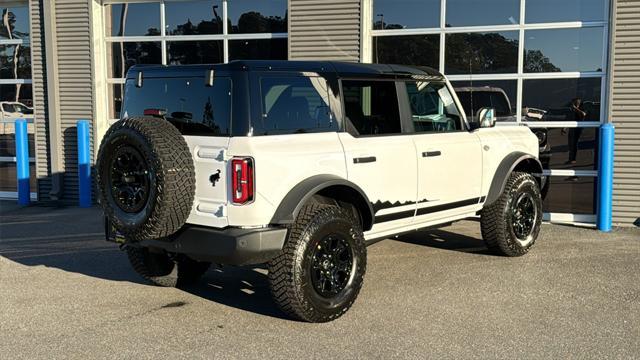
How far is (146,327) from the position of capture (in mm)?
4867

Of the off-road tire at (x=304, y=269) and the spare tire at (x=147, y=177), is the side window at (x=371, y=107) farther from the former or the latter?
the spare tire at (x=147, y=177)

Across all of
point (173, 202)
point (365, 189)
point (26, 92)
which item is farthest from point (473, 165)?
point (26, 92)

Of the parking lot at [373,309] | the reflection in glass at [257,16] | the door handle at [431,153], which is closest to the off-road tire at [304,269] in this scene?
the parking lot at [373,309]

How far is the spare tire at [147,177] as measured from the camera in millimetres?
4492

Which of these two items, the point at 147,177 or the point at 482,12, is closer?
the point at 147,177

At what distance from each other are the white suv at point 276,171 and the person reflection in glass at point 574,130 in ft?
12.4

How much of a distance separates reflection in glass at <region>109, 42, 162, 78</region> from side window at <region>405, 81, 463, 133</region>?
6234 mm

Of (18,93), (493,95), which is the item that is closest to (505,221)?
(493,95)

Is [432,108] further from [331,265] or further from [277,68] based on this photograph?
[331,265]

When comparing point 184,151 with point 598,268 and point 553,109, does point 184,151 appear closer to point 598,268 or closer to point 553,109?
point 598,268

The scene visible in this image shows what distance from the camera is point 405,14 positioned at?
9641 mm

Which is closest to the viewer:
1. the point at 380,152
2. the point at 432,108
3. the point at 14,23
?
the point at 380,152

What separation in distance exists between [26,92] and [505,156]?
28.6ft

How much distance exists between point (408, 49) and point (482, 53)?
42.7 inches
